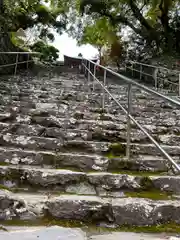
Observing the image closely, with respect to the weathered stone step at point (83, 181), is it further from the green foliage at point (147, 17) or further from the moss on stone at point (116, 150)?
the green foliage at point (147, 17)

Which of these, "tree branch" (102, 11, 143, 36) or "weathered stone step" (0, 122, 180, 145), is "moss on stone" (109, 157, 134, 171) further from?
"tree branch" (102, 11, 143, 36)

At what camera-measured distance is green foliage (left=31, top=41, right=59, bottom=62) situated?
1343 centimetres

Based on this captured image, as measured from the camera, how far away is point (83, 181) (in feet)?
7.78

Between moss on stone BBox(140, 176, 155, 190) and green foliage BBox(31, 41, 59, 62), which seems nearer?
moss on stone BBox(140, 176, 155, 190)

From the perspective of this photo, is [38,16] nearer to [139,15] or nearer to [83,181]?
[139,15]

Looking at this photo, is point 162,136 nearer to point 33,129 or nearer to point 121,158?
point 121,158

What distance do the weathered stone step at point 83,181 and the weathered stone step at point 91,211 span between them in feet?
0.80

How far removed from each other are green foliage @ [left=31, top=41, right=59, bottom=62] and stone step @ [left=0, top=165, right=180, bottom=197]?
11146 millimetres

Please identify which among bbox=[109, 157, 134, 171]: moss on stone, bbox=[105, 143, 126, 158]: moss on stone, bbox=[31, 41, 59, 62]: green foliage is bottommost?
bbox=[109, 157, 134, 171]: moss on stone

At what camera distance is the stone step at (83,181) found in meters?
2.32

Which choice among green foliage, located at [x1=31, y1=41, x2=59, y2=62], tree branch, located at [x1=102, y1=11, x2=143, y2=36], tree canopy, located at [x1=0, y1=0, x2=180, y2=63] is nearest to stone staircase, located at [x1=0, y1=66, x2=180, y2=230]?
tree canopy, located at [x1=0, y1=0, x2=180, y2=63]

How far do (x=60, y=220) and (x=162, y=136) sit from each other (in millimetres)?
1795

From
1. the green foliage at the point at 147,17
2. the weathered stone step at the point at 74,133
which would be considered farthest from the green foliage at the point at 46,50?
the weathered stone step at the point at 74,133

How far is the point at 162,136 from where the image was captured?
3436 mm
